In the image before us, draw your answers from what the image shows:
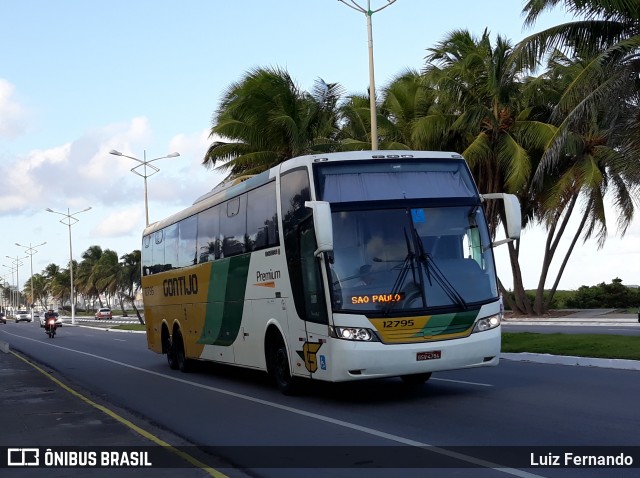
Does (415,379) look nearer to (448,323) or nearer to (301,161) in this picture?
(448,323)

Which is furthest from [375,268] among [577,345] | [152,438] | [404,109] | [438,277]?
[404,109]

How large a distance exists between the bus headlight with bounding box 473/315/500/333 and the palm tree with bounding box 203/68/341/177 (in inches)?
909

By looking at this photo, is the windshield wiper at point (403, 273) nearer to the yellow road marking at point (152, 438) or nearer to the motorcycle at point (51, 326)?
the yellow road marking at point (152, 438)

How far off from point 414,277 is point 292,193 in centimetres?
252

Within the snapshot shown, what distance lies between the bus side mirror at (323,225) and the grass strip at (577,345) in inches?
315

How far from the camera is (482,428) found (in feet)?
34.0

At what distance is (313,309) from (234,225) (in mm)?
4460

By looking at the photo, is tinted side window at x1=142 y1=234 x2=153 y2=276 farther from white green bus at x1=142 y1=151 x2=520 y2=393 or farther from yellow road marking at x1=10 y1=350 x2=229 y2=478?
white green bus at x1=142 y1=151 x2=520 y2=393

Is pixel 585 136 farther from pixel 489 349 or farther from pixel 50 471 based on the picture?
pixel 50 471

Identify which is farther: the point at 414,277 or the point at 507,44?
the point at 507,44

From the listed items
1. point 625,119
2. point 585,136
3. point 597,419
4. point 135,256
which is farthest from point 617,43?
point 135,256

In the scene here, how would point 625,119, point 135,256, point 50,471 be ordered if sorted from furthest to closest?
1. point 135,256
2. point 625,119
3. point 50,471

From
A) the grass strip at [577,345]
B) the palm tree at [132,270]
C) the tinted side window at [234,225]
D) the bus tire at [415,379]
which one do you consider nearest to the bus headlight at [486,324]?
the bus tire at [415,379]

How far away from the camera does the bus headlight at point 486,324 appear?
1285cm
